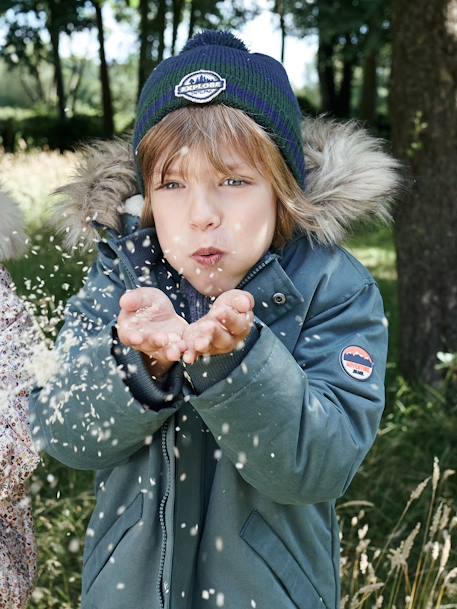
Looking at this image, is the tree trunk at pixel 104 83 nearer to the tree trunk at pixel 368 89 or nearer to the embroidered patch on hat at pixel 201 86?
the tree trunk at pixel 368 89

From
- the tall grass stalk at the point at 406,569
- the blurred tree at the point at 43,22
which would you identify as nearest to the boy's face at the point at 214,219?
the tall grass stalk at the point at 406,569

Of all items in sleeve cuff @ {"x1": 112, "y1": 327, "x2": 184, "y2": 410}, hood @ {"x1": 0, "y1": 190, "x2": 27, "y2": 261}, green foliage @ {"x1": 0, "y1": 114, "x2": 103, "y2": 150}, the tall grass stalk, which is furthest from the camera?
green foliage @ {"x1": 0, "y1": 114, "x2": 103, "y2": 150}

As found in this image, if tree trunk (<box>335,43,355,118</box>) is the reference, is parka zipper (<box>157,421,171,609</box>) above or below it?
above

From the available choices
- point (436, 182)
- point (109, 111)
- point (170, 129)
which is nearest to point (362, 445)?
point (170, 129)

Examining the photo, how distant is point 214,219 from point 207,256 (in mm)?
86

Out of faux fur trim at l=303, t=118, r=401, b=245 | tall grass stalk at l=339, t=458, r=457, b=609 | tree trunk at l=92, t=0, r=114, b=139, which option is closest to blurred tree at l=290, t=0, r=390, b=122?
tree trunk at l=92, t=0, r=114, b=139

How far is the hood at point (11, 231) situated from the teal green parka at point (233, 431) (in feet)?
1.14

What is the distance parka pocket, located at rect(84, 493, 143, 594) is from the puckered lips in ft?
1.66

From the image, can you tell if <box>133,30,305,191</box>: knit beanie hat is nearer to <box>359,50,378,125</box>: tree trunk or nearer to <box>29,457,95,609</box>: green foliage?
<box>29,457,95,609</box>: green foliage

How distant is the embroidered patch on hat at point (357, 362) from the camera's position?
5.62 ft

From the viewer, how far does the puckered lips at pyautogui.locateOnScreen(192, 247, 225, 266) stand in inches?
69.2

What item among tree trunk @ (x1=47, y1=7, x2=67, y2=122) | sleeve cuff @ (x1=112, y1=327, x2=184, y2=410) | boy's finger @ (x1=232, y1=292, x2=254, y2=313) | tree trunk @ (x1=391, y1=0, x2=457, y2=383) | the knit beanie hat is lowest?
tree trunk @ (x1=47, y1=7, x2=67, y2=122)

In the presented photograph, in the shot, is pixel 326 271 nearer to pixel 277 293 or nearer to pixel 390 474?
pixel 277 293

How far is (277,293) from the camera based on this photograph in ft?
5.88
